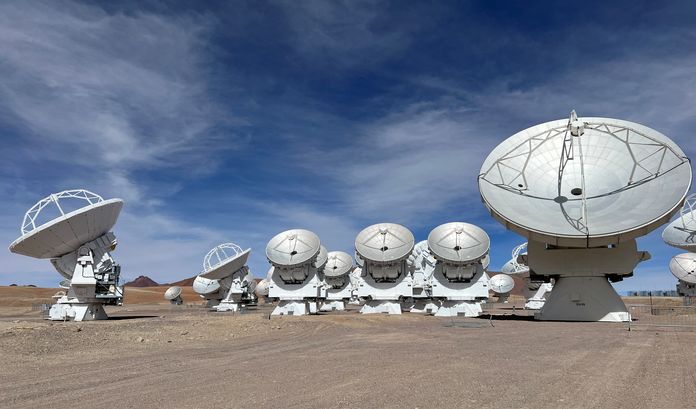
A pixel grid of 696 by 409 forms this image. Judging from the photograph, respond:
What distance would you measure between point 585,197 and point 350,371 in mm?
20360

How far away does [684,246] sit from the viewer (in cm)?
4741

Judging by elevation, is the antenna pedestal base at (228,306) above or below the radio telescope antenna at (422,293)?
below

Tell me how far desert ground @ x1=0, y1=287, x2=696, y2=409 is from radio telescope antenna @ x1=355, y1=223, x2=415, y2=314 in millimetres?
20983

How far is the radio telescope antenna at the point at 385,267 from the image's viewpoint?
40.8 m

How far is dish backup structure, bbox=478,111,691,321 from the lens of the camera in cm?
2509

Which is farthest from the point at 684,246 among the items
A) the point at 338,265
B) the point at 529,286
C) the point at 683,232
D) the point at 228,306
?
the point at 228,306

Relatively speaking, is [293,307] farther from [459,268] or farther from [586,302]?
[586,302]

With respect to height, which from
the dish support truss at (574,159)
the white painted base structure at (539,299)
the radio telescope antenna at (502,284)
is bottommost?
the white painted base structure at (539,299)

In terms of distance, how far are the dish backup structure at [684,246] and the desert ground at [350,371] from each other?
32.8m

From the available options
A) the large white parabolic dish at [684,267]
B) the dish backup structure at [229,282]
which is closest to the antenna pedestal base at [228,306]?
the dish backup structure at [229,282]

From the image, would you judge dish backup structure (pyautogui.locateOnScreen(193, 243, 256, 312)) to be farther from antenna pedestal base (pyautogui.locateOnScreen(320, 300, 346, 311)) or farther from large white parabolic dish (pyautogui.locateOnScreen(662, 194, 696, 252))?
large white parabolic dish (pyautogui.locateOnScreen(662, 194, 696, 252))

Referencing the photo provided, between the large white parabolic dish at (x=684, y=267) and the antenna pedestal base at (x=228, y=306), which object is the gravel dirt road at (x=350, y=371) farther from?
the large white parabolic dish at (x=684, y=267)

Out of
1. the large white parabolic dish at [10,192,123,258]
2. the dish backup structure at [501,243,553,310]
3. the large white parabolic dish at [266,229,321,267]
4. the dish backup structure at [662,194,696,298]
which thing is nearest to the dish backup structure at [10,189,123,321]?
the large white parabolic dish at [10,192,123,258]

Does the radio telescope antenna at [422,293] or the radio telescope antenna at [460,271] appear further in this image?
the radio telescope antenna at [422,293]
